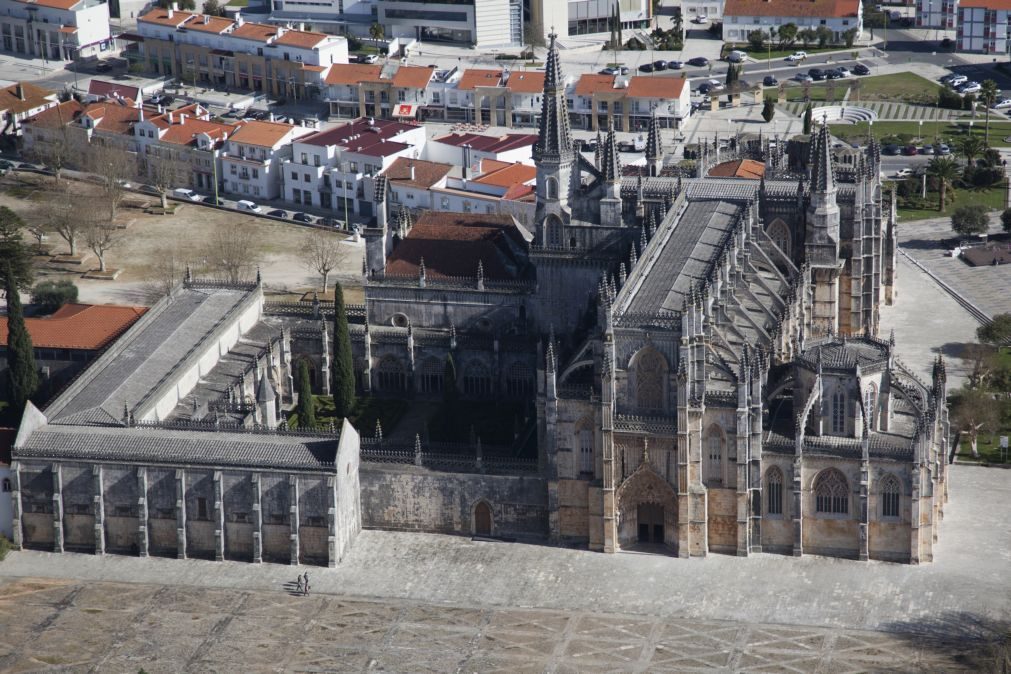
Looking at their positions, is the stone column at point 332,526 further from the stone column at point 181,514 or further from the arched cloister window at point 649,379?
the arched cloister window at point 649,379

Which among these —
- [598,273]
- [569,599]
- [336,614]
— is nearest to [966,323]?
[598,273]

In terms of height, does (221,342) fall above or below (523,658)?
above

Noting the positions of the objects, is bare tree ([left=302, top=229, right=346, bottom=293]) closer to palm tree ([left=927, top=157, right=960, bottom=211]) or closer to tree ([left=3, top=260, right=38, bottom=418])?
tree ([left=3, top=260, right=38, bottom=418])

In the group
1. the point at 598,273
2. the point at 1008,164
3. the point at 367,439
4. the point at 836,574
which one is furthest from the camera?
the point at 1008,164

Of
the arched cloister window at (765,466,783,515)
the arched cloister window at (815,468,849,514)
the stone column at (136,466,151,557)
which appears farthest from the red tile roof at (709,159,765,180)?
the stone column at (136,466,151,557)

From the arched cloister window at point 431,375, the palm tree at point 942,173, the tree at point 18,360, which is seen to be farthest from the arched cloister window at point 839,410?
the palm tree at point 942,173

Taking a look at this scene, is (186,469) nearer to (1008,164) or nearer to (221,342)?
(221,342)
